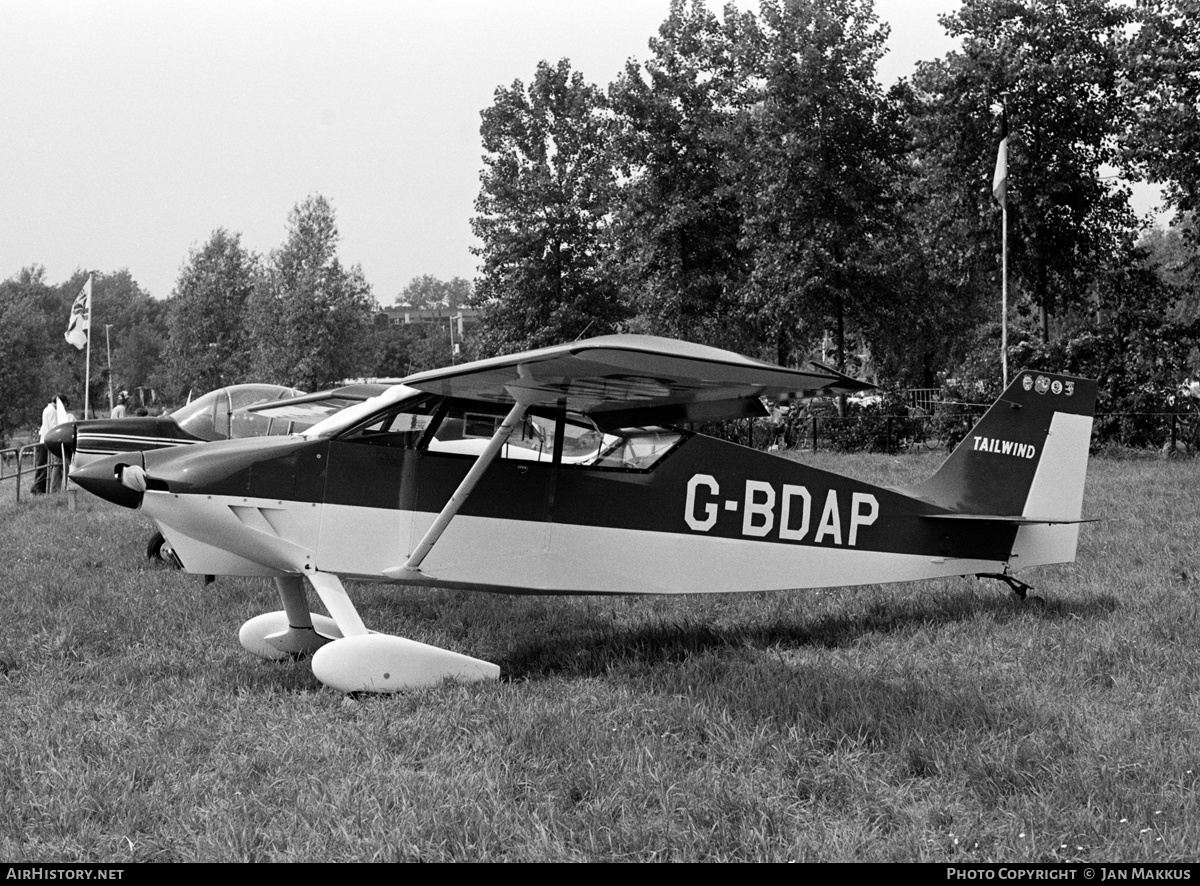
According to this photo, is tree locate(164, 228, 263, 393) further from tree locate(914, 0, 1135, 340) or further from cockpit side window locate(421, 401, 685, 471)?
cockpit side window locate(421, 401, 685, 471)

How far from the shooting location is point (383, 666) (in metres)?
5.74

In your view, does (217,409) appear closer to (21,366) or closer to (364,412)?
(364,412)

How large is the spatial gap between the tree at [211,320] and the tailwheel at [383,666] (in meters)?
53.2

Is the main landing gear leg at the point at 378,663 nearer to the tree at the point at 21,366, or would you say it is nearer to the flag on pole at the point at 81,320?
the flag on pole at the point at 81,320

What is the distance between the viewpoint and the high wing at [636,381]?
489 centimetres

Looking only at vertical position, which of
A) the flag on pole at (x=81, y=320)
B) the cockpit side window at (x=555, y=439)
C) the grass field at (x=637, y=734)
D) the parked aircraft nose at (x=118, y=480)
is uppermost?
the flag on pole at (x=81, y=320)

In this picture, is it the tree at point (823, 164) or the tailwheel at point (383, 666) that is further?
the tree at point (823, 164)

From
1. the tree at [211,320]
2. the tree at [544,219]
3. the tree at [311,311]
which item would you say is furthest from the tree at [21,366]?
the tree at [544,219]

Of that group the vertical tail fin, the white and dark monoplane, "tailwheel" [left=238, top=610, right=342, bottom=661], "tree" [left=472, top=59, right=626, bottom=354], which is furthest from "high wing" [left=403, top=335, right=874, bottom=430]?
"tree" [left=472, top=59, right=626, bottom=354]

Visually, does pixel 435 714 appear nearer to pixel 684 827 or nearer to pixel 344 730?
pixel 344 730

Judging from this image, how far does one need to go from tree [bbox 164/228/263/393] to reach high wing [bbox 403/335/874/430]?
173ft

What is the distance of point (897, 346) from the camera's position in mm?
31312

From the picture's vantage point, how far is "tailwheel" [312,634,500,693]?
5.69 metres

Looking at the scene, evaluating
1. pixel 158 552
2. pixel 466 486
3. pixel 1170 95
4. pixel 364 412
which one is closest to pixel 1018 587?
pixel 466 486
